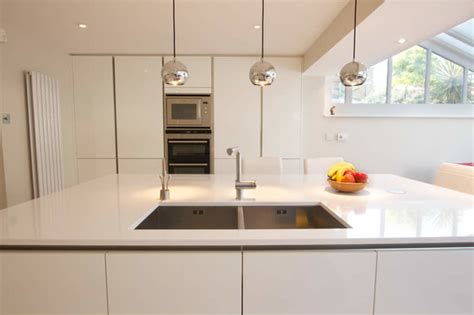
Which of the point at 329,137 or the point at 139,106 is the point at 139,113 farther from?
the point at 329,137

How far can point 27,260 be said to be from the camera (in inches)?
39.6

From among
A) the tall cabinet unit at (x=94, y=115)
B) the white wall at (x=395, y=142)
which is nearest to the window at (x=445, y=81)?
the white wall at (x=395, y=142)

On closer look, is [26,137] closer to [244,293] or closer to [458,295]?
[244,293]

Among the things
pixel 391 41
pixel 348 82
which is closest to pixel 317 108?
pixel 391 41

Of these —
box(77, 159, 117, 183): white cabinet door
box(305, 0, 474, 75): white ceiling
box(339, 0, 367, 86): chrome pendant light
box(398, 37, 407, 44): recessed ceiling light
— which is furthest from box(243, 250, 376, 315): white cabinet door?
box(77, 159, 117, 183): white cabinet door

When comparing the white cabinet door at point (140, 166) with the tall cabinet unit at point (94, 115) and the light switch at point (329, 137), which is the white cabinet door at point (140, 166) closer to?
Answer: the tall cabinet unit at point (94, 115)

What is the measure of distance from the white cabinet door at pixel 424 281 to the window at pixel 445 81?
367cm

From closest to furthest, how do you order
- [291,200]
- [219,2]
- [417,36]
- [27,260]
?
[27,260]
[291,200]
[219,2]
[417,36]

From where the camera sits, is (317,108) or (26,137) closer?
(26,137)

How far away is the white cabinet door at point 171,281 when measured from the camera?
1011mm

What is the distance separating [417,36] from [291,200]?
1.84m

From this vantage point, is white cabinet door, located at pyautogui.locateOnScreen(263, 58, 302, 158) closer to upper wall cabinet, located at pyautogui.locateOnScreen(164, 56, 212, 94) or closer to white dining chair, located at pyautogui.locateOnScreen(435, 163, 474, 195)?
upper wall cabinet, located at pyautogui.locateOnScreen(164, 56, 212, 94)

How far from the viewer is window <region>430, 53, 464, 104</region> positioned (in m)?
3.91

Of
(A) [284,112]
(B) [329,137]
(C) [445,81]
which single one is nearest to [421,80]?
(C) [445,81]
